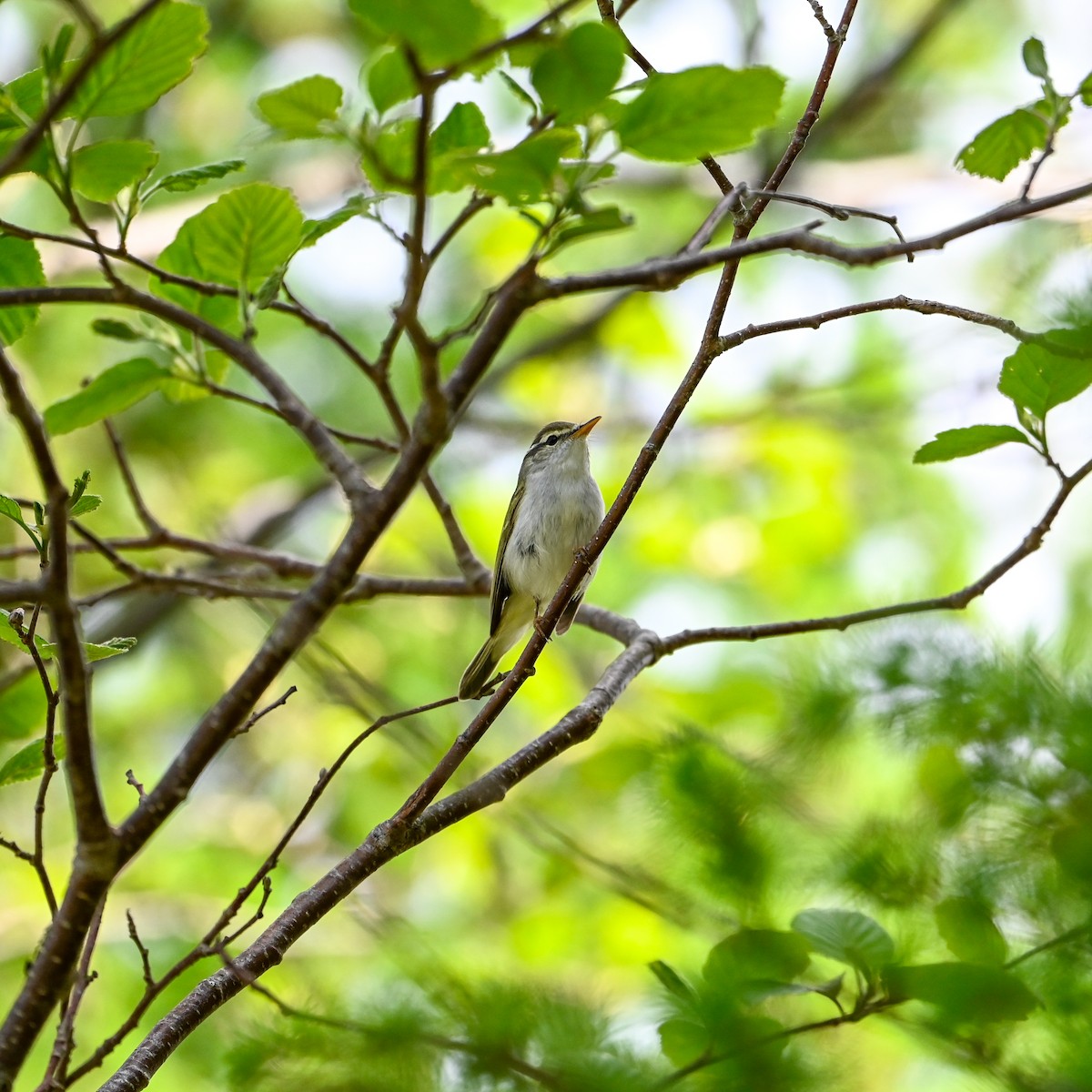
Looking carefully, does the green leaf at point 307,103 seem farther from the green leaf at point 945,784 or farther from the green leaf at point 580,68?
the green leaf at point 945,784

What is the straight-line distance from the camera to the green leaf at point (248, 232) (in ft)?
5.33

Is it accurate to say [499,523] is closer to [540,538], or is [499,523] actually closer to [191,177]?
[540,538]

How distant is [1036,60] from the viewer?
167 centimetres

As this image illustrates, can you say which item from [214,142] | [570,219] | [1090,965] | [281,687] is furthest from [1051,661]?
[214,142]

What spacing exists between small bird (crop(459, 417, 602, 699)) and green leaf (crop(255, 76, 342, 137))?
2.60 meters

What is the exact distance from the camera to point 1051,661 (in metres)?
2.12

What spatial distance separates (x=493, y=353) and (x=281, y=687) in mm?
5550

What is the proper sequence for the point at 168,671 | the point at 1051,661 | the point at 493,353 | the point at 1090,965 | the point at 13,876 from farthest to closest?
the point at 168,671, the point at 13,876, the point at 1051,661, the point at 1090,965, the point at 493,353

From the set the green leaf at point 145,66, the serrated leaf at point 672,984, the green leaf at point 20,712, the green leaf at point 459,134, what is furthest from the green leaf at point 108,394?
the serrated leaf at point 672,984

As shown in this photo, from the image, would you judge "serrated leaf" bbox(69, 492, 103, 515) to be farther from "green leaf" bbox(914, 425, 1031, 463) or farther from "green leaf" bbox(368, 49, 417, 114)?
"green leaf" bbox(914, 425, 1031, 463)

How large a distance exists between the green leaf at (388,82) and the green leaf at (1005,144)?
0.92 m

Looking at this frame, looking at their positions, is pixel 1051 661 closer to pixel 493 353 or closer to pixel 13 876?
pixel 493 353

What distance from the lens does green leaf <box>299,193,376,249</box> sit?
5.28ft

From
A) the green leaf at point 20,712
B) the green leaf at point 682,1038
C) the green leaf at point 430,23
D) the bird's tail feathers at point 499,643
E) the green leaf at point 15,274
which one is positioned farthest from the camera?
the bird's tail feathers at point 499,643
